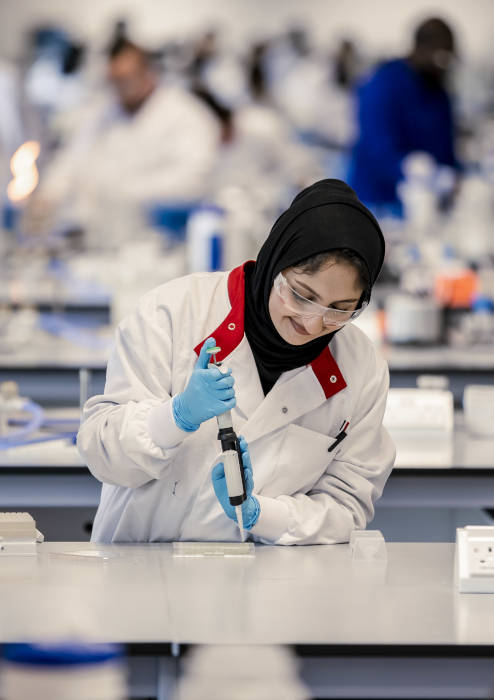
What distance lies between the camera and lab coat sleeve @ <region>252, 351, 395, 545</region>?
5.88 feet

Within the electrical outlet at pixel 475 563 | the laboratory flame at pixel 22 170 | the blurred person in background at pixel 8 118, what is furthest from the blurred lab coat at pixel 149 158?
the electrical outlet at pixel 475 563

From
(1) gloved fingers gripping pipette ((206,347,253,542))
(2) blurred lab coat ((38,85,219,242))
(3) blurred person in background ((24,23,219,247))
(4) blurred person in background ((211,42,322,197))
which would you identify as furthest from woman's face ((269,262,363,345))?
(4) blurred person in background ((211,42,322,197))

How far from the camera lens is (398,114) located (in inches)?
255

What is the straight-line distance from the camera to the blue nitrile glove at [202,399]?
162 cm

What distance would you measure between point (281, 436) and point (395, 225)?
373 centimetres

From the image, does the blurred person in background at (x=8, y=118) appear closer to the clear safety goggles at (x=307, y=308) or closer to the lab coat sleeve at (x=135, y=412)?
the lab coat sleeve at (x=135, y=412)

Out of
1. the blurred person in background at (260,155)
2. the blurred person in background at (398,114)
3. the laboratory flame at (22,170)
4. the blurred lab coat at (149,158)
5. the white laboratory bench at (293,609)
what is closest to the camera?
the white laboratory bench at (293,609)

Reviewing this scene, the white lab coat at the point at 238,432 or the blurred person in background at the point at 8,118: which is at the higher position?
the blurred person in background at the point at 8,118

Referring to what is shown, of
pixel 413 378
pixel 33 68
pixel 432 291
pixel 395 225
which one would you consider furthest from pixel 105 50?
pixel 413 378

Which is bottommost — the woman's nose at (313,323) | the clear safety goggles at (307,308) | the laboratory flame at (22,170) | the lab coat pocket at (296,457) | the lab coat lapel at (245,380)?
the lab coat pocket at (296,457)

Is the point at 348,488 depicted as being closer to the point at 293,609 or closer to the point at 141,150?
the point at 293,609

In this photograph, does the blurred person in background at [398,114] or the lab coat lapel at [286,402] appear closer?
the lab coat lapel at [286,402]

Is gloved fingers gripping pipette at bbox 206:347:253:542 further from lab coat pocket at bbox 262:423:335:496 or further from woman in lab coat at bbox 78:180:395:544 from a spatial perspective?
lab coat pocket at bbox 262:423:335:496

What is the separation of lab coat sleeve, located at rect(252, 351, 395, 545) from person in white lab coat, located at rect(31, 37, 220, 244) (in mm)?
4392
